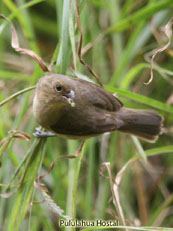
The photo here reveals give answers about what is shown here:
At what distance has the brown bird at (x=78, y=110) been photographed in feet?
7.70

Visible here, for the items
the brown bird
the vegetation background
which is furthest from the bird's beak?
the vegetation background

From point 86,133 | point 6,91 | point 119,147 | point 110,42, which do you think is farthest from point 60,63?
point 110,42

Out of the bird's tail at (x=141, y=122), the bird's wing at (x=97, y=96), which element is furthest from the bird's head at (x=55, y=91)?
the bird's tail at (x=141, y=122)

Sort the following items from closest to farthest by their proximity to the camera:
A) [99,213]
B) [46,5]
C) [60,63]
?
[60,63]
[99,213]
[46,5]

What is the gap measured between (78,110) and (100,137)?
A: 30.6 inches

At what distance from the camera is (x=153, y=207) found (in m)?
3.55

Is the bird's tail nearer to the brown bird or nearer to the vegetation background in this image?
the brown bird

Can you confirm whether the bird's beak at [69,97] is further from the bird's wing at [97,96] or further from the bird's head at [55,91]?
the bird's wing at [97,96]

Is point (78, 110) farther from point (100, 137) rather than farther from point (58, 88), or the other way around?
point (100, 137)

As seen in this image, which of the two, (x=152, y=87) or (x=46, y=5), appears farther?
(x=46, y=5)

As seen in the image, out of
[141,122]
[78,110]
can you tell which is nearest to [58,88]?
[78,110]

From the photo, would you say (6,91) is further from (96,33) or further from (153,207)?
(153,207)

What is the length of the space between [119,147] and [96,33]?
1.05m

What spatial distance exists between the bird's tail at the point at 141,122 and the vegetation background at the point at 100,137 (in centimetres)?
11
